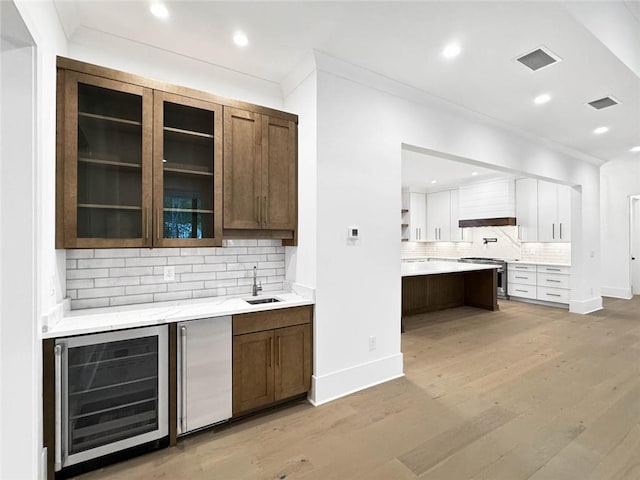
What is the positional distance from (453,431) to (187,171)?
9.27 ft

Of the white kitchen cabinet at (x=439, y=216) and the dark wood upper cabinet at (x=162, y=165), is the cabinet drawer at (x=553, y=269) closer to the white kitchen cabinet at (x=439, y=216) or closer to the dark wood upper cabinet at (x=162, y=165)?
the white kitchen cabinet at (x=439, y=216)

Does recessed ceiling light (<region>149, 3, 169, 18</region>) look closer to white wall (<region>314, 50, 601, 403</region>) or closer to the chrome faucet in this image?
white wall (<region>314, 50, 601, 403</region>)

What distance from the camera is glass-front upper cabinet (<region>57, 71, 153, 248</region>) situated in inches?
80.9

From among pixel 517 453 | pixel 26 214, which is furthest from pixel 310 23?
pixel 517 453

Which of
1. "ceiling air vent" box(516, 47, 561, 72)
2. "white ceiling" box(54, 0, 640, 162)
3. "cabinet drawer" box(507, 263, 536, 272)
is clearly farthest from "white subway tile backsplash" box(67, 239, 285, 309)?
"cabinet drawer" box(507, 263, 536, 272)

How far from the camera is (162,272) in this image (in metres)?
2.60

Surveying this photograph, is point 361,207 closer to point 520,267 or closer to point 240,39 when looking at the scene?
point 240,39

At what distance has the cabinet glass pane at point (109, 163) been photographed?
2.13m

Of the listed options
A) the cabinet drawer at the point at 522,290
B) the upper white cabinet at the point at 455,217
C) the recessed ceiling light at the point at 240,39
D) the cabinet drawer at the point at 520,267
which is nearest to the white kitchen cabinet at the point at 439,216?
the upper white cabinet at the point at 455,217

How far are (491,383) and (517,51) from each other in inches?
119

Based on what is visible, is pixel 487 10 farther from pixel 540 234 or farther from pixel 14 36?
pixel 540 234

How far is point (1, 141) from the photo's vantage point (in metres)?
1.57

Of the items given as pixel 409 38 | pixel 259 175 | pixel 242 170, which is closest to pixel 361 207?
pixel 259 175

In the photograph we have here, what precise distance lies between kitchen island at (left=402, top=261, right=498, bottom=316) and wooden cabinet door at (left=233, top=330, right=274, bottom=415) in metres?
3.59
